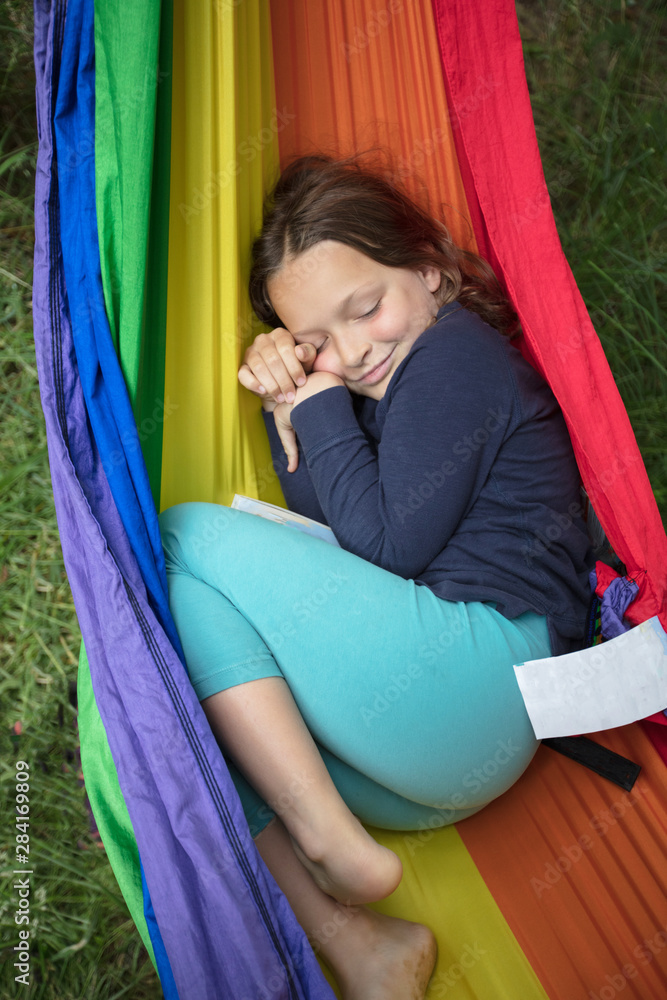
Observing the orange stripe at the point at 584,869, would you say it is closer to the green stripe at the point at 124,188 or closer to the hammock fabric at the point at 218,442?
the hammock fabric at the point at 218,442

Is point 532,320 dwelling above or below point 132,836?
above

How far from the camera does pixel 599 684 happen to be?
0.96m

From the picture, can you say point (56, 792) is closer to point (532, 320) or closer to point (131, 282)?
point (131, 282)

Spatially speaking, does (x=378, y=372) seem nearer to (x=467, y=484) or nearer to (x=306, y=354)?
(x=306, y=354)

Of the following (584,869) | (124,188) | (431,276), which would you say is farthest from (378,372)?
(584,869)

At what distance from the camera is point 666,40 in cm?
197

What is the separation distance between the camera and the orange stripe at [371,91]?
1298 millimetres

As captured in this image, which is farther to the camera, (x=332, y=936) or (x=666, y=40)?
(x=666, y=40)

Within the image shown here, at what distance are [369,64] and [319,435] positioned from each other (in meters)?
0.74

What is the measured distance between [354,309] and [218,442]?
30 centimetres

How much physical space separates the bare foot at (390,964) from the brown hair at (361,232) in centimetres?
90

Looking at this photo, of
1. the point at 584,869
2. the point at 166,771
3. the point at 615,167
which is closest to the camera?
the point at 166,771

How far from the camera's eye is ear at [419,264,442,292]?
1.18 metres

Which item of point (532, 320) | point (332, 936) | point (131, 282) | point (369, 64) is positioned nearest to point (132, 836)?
point (332, 936)
